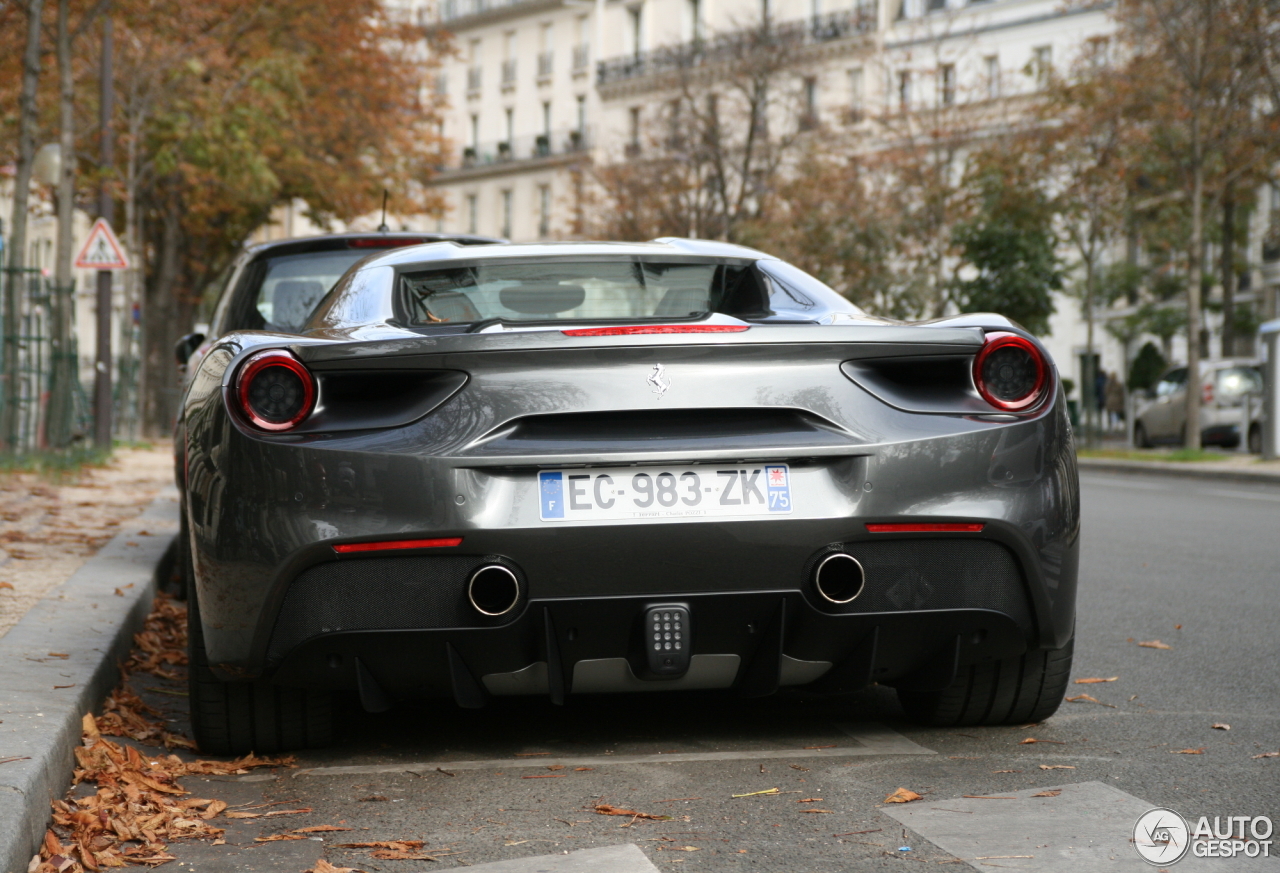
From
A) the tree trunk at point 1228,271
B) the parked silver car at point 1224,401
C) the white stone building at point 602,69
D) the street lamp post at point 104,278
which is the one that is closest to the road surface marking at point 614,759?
the street lamp post at point 104,278

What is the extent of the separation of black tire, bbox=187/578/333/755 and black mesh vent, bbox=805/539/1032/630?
54.5 inches

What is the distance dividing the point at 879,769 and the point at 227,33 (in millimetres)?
26364

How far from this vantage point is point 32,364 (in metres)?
17.3

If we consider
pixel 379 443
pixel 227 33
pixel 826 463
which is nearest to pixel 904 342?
pixel 826 463

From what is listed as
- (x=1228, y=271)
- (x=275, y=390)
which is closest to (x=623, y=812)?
(x=275, y=390)

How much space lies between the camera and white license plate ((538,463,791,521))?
3.88 metres

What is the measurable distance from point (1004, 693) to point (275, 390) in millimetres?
2090

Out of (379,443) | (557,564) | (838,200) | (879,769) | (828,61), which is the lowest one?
(879,769)

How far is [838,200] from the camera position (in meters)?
43.2

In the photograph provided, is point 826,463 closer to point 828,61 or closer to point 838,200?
point 838,200

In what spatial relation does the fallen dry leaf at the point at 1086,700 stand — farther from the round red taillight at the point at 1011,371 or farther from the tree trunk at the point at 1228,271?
the tree trunk at the point at 1228,271

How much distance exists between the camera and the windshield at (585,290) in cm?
477

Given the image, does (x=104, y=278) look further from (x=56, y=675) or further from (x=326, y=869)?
(x=326, y=869)

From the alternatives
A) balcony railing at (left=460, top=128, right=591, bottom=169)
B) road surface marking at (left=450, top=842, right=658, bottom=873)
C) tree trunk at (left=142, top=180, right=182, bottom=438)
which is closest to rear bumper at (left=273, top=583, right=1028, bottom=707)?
road surface marking at (left=450, top=842, right=658, bottom=873)
